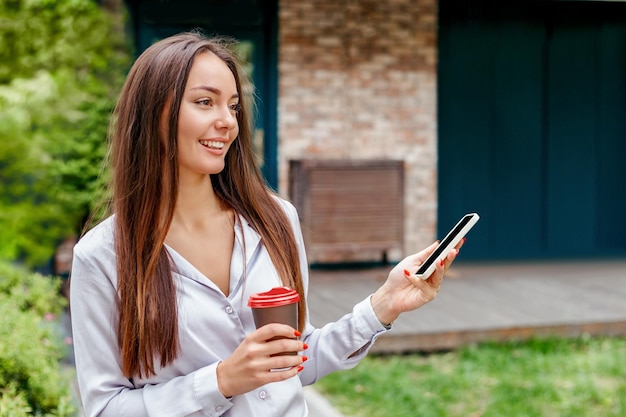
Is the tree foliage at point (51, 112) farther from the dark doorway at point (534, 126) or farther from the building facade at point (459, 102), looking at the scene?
the dark doorway at point (534, 126)

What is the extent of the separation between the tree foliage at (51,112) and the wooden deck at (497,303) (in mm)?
2236

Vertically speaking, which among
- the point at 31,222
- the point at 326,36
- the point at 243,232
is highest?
the point at 326,36

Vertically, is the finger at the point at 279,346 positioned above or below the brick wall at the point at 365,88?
below

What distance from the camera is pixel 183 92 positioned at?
6.29ft

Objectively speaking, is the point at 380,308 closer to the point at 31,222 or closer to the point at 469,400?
the point at 469,400

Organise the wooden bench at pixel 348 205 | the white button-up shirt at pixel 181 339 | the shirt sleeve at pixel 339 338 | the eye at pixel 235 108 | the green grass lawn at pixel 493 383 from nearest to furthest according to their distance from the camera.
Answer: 1. the white button-up shirt at pixel 181 339
2. the eye at pixel 235 108
3. the shirt sleeve at pixel 339 338
4. the green grass lawn at pixel 493 383
5. the wooden bench at pixel 348 205

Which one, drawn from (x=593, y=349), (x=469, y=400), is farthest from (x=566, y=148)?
(x=469, y=400)

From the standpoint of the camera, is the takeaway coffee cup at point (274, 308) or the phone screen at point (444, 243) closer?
the takeaway coffee cup at point (274, 308)

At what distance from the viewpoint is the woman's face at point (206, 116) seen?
1.93 meters

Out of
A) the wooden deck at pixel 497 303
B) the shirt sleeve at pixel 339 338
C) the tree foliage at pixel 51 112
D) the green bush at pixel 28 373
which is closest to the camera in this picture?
the shirt sleeve at pixel 339 338

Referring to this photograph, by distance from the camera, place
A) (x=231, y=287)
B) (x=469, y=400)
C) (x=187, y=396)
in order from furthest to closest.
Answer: (x=469, y=400), (x=231, y=287), (x=187, y=396)

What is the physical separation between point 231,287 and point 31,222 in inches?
233

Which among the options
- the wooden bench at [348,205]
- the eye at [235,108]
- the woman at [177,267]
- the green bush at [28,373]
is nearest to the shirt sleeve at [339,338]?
the woman at [177,267]

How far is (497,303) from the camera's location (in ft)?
22.0
